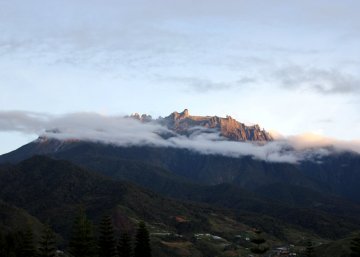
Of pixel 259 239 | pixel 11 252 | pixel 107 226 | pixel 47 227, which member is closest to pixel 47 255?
pixel 47 227

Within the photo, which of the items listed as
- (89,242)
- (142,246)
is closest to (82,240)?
(89,242)

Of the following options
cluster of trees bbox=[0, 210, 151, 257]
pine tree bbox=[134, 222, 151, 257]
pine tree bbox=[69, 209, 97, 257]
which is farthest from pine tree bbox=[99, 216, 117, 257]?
pine tree bbox=[69, 209, 97, 257]

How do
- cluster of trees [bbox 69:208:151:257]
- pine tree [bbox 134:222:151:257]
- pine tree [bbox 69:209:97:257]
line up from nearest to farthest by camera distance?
pine tree [bbox 69:209:97:257] < cluster of trees [bbox 69:208:151:257] < pine tree [bbox 134:222:151:257]

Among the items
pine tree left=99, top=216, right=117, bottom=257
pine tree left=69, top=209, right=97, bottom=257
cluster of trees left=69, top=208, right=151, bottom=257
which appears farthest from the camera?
pine tree left=99, top=216, right=117, bottom=257

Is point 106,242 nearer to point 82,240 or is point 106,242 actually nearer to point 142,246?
point 142,246

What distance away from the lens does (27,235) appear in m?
120

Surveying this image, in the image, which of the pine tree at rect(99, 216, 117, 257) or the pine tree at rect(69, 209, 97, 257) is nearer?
the pine tree at rect(69, 209, 97, 257)

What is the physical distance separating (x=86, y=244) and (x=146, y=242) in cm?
1976

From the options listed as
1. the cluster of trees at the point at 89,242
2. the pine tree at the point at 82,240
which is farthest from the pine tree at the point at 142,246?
the pine tree at the point at 82,240

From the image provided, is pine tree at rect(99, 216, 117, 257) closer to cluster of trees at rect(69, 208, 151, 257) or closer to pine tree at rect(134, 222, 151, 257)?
cluster of trees at rect(69, 208, 151, 257)

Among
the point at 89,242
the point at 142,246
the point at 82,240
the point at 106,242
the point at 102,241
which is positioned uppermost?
the point at 82,240

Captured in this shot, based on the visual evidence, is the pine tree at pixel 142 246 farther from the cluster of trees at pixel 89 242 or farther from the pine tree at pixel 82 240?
the pine tree at pixel 82 240

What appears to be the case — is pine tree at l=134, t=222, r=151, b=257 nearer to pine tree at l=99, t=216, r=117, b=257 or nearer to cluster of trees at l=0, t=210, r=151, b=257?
cluster of trees at l=0, t=210, r=151, b=257

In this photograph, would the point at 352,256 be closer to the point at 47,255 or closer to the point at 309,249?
the point at 309,249
